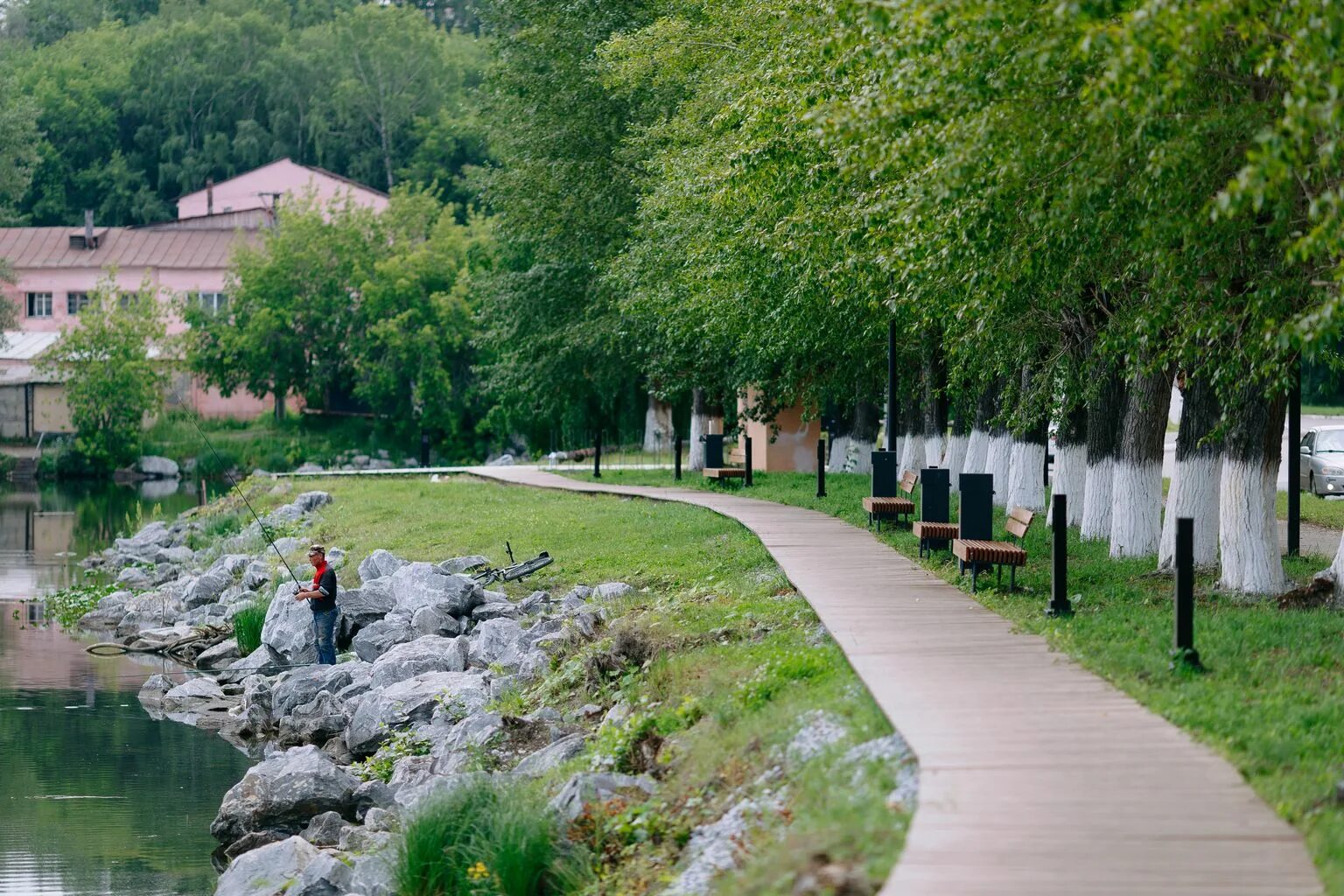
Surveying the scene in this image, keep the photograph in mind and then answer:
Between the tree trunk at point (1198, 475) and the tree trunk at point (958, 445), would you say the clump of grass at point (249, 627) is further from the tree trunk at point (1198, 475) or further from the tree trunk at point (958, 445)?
the tree trunk at point (1198, 475)

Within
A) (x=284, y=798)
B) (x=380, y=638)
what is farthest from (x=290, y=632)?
(x=284, y=798)

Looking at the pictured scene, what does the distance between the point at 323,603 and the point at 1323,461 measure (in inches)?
785

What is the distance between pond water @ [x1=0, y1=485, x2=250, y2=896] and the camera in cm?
1359

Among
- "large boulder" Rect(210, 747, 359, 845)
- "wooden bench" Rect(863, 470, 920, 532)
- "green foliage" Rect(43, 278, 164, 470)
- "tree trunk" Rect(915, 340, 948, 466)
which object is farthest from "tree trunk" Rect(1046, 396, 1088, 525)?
"green foliage" Rect(43, 278, 164, 470)

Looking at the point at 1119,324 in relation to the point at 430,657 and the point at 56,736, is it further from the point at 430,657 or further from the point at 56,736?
the point at 56,736

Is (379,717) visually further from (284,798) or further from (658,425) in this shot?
(658,425)

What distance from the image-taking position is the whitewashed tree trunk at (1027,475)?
21.9 m

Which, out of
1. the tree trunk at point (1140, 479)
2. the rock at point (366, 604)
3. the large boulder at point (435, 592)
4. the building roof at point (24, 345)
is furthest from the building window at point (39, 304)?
the tree trunk at point (1140, 479)

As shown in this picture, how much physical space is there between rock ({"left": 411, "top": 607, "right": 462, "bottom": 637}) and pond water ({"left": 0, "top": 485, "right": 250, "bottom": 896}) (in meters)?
3.03

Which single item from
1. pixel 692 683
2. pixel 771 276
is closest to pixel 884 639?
pixel 692 683

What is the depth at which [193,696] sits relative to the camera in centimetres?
2061

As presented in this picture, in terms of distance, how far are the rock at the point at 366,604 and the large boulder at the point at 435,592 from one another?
0.90ft

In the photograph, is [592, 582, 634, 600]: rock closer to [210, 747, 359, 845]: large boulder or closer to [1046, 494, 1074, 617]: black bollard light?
[210, 747, 359, 845]: large boulder

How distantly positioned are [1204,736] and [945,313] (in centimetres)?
841
